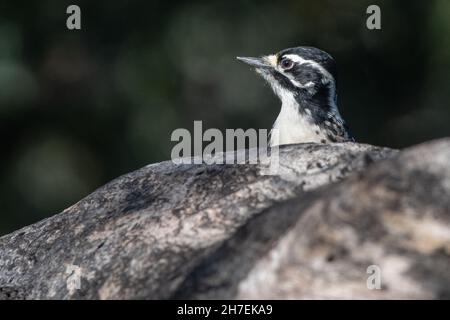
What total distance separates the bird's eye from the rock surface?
302 cm

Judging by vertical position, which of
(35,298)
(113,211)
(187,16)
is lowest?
(35,298)

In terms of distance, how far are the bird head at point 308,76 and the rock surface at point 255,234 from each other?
2.86 m

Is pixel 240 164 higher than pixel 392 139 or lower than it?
higher

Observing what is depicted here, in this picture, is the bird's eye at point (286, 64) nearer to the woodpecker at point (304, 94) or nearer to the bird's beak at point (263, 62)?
the woodpecker at point (304, 94)

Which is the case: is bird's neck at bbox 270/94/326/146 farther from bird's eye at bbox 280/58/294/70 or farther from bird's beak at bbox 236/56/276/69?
bird's beak at bbox 236/56/276/69

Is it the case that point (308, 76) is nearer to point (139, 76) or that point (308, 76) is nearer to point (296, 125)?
point (296, 125)

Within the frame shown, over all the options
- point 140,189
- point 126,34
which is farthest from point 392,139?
point 140,189

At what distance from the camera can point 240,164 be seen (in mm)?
6207

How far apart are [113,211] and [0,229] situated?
8.44 metres

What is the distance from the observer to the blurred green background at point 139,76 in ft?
47.8

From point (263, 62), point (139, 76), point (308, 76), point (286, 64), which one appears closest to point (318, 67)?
point (308, 76)

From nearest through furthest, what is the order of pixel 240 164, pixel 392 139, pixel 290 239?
pixel 290 239 → pixel 240 164 → pixel 392 139

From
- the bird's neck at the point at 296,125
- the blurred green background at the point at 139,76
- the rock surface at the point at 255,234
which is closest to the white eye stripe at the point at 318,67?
the bird's neck at the point at 296,125
